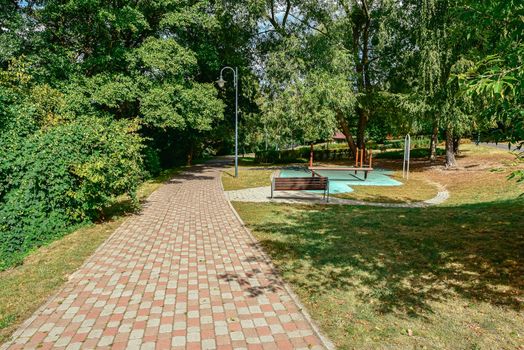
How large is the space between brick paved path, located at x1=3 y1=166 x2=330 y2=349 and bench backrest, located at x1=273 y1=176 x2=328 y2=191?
4.55 metres

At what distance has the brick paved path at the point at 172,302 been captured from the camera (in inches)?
166

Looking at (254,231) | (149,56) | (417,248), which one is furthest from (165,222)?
(149,56)

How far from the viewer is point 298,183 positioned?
13.0m

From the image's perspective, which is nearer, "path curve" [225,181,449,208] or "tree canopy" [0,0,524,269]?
"tree canopy" [0,0,524,269]

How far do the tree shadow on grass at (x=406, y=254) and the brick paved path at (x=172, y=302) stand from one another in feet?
2.75

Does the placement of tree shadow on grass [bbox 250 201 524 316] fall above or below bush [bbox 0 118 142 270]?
below

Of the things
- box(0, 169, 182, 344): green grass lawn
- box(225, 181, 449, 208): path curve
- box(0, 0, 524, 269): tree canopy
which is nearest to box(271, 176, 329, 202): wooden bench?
box(225, 181, 449, 208): path curve

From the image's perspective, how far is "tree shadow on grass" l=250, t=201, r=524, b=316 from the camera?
5355 mm

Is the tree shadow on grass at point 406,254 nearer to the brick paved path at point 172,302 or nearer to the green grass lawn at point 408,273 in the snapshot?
the green grass lawn at point 408,273

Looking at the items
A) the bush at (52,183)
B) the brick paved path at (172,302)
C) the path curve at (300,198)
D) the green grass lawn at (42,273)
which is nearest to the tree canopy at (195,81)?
the bush at (52,183)

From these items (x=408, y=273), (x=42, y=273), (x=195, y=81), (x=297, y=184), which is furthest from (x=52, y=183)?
(x=195, y=81)

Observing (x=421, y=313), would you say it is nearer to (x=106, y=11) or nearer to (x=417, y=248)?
(x=417, y=248)

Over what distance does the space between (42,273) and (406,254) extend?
271 inches

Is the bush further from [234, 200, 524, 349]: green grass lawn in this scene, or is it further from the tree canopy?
[234, 200, 524, 349]: green grass lawn
